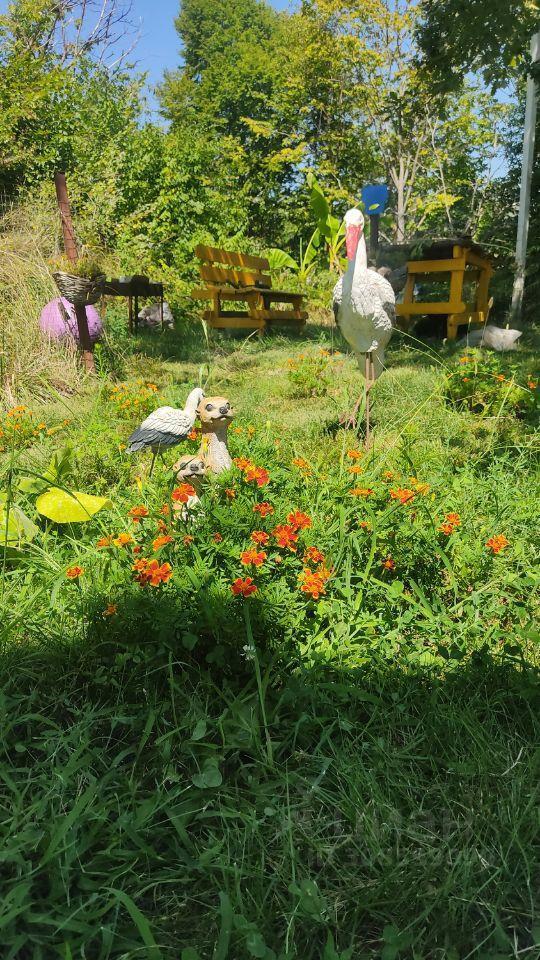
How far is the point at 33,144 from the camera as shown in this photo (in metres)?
9.98

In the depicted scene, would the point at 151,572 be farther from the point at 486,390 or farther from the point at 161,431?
the point at 486,390

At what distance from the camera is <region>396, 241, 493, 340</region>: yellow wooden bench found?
23.7 feet

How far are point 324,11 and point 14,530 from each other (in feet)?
44.6

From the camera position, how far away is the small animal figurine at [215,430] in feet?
8.65

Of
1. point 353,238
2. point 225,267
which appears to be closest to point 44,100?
point 225,267

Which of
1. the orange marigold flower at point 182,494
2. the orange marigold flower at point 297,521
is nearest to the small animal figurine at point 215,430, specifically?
the orange marigold flower at point 182,494

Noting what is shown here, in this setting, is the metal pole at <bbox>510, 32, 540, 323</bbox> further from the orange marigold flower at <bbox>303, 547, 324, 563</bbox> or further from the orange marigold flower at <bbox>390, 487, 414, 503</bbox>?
the orange marigold flower at <bbox>303, 547, 324, 563</bbox>

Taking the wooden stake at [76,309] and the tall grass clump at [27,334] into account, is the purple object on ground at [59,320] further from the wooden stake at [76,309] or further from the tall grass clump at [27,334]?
the wooden stake at [76,309]

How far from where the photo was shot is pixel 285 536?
6.68 ft

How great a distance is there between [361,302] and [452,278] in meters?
4.09

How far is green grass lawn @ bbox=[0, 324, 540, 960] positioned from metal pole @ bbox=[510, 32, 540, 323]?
661 centimetres

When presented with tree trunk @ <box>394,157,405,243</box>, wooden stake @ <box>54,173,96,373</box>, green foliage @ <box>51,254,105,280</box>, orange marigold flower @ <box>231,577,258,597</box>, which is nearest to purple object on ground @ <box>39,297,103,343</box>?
wooden stake @ <box>54,173,96,373</box>

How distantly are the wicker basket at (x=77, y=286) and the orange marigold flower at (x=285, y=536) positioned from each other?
3.63m

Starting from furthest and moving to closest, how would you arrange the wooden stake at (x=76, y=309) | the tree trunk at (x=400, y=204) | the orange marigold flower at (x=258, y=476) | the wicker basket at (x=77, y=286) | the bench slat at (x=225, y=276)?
the tree trunk at (x=400, y=204) < the bench slat at (x=225, y=276) < the wooden stake at (x=76, y=309) < the wicker basket at (x=77, y=286) < the orange marigold flower at (x=258, y=476)
